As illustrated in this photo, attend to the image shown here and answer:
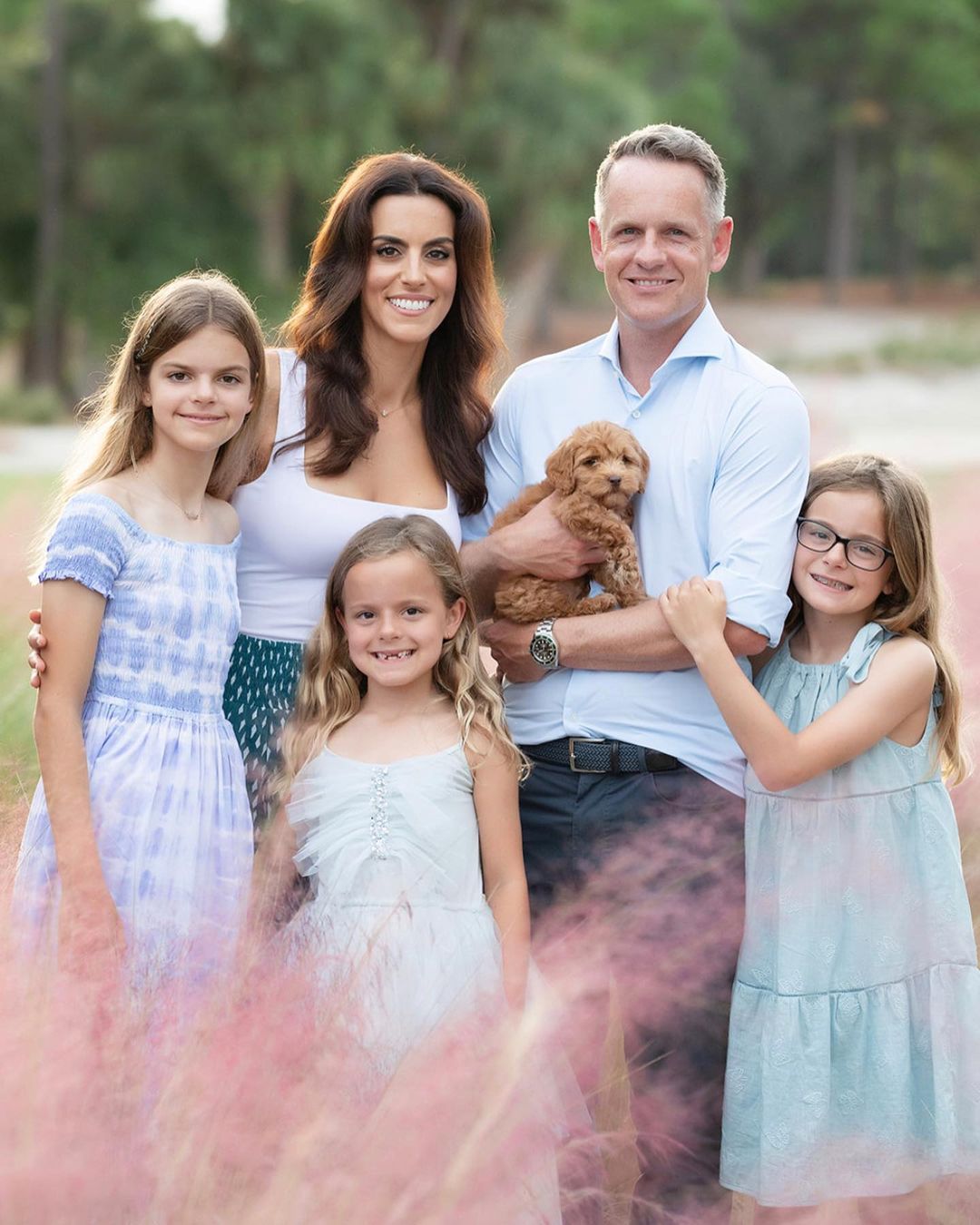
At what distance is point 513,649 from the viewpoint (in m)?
3.39

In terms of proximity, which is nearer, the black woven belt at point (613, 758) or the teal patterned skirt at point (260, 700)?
the black woven belt at point (613, 758)

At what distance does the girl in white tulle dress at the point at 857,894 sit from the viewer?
3.10 metres

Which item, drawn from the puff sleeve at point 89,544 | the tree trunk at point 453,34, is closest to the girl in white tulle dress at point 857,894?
the puff sleeve at point 89,544

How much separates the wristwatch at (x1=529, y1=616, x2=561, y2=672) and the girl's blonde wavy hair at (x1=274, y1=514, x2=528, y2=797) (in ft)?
0.42

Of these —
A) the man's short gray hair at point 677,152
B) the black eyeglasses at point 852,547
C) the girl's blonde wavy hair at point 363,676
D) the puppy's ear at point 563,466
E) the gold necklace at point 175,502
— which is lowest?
the girl's blonde wavy hair at point 363,676

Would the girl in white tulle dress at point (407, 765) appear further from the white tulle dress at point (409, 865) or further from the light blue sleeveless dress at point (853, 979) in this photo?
the light blue sleeveless dress at point (853, 979)

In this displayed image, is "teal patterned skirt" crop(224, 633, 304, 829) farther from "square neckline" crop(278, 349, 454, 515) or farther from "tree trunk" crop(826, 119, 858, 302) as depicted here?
"tree trunk" crop(826, 119, 858, 302)

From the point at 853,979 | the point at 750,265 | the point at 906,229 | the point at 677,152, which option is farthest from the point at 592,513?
the point at 906,229

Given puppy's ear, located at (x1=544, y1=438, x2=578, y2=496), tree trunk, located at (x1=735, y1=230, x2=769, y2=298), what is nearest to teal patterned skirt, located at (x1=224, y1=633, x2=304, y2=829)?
puppy's ear, located at (x1=544, y1=438, x2=578, y2=496)

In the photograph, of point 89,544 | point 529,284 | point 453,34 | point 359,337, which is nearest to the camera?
point 89,544

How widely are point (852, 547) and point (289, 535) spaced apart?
1294mm

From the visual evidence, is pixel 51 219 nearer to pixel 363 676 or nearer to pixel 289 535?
pixel 289 535

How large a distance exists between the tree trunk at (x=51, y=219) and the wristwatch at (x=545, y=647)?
80.2 feet

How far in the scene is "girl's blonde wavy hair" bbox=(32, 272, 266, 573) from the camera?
3.06 meters
